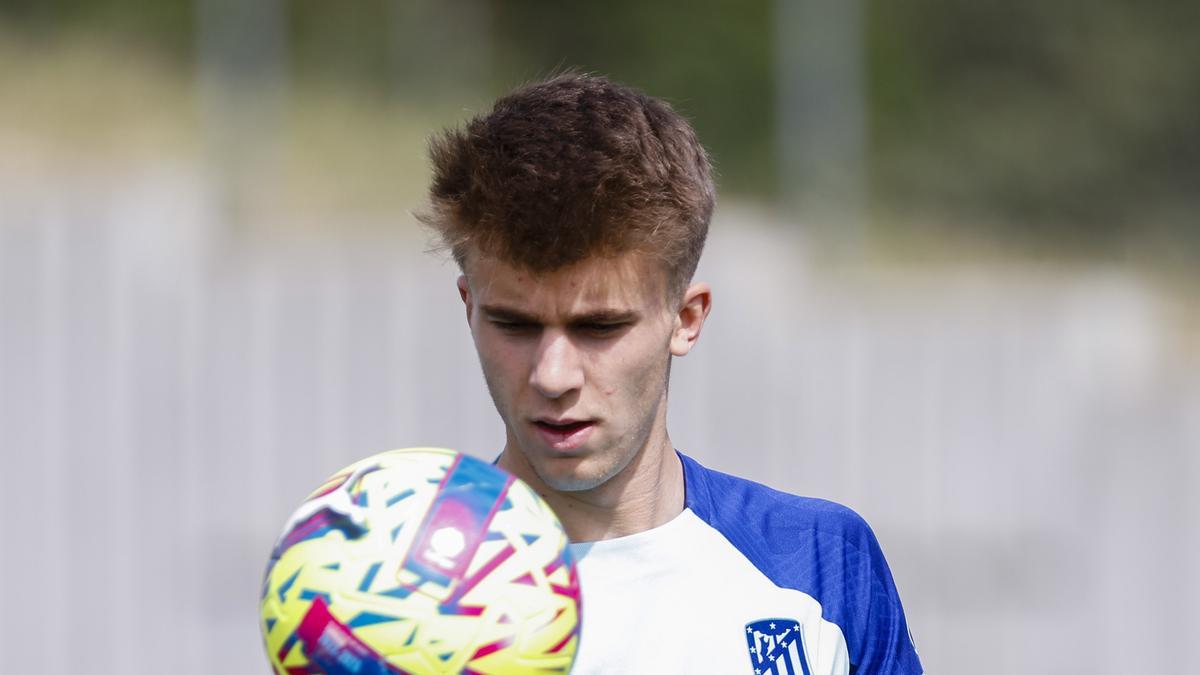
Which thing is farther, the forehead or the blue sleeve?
the blue sleeve

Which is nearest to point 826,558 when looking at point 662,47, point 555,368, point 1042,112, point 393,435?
point 555,368

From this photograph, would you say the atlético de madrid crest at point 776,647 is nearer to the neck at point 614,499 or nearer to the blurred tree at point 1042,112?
the neck at point 614,499

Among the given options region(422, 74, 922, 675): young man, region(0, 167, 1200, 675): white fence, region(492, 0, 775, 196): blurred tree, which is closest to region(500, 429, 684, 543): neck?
region(422, 74, 922, 675): young man

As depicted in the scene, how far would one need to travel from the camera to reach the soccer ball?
2.16 m

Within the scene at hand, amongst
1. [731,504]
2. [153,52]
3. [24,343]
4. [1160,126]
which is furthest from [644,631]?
[1160,126]

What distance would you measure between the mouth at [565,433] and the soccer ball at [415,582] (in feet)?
1.15

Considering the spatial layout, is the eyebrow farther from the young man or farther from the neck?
the neck

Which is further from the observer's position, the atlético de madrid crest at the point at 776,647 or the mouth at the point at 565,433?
the atlético de madrid crest at the point at 776,647

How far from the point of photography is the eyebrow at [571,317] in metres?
2.64

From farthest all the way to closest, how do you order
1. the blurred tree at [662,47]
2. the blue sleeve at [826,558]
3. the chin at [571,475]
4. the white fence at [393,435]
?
the blurred tree at [662,47] → the white fence at [393,435] → the blue sleeve at [826,558] → the chin at [571,475]

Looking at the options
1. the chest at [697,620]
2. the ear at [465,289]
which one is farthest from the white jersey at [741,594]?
the ear at [465,289]

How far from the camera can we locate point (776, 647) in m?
2.88

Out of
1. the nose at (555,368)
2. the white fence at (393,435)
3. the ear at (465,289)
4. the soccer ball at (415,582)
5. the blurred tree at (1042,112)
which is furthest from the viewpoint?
the blurred tree at (1042,112)

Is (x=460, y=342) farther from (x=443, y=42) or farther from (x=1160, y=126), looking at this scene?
(x=1160, y=126)
